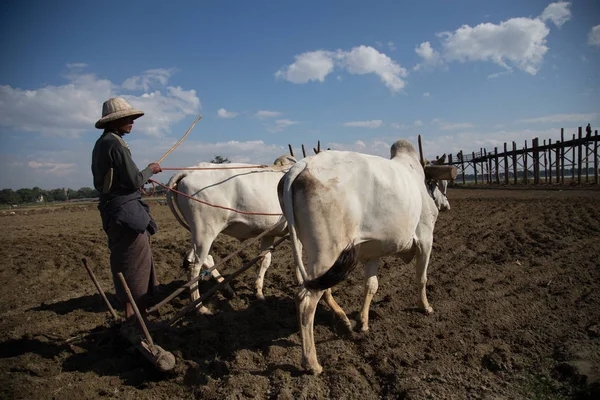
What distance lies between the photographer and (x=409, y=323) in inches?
165

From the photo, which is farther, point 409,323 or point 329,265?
point 409,323

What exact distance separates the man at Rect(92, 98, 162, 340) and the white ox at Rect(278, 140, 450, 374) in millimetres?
1433

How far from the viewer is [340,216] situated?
128 inches

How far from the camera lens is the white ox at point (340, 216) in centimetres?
317

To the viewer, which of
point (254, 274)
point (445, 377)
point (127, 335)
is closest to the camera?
point (445, 377)

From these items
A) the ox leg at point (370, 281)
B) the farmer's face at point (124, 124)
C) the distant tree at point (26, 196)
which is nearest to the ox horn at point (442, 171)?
the ox leg at point (370, 281)

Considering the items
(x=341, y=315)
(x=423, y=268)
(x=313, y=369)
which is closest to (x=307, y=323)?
(x=313, y=369)

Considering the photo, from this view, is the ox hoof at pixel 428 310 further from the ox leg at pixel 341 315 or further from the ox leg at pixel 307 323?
the ox leg at pixel 307 323

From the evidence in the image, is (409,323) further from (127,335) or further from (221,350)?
(127,335)

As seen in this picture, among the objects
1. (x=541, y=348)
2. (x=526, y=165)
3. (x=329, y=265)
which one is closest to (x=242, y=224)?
(x=329, y=265)

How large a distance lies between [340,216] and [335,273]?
1.64 feet

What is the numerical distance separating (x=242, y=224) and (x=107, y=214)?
1950mm

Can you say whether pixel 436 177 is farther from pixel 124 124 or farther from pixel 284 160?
pixel 124 124

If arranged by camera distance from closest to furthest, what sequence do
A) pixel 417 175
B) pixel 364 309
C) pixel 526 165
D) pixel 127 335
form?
pixel 127 335
pixel 364 309
pixel 417 175
pixel 526 165
